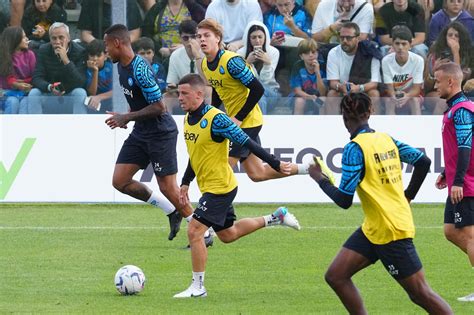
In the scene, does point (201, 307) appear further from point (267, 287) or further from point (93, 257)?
point (93, 257)

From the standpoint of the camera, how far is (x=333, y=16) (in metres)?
19.4

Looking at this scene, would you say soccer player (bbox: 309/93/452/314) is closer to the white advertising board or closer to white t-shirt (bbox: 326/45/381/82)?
the white advertising board

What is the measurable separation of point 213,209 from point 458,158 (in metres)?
2.33

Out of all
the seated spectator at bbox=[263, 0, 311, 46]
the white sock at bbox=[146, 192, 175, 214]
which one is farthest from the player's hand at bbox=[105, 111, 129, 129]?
the seated spectator at bbox=[263, 0, 311, 46]

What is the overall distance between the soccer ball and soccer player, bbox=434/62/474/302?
287 cm

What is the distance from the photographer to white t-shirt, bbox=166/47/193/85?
18969 mm

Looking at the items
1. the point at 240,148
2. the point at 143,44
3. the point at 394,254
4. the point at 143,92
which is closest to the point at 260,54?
the point at 143,44

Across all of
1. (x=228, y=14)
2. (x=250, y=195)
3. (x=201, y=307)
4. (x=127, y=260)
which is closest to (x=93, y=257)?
(x=127, y=260)

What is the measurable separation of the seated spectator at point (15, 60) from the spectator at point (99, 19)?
0.97 metres

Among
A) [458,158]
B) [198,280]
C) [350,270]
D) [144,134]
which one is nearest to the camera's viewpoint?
[350,270]

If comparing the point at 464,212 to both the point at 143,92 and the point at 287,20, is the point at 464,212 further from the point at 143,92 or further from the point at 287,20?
the point at 287,20

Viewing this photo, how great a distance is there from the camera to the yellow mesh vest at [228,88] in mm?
13266

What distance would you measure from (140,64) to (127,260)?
2.28 metres

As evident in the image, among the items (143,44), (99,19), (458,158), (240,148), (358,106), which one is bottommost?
(240,148)
